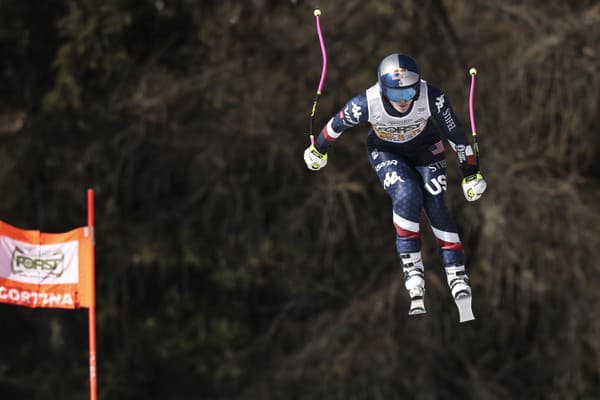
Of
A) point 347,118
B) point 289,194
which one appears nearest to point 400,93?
point 347,118

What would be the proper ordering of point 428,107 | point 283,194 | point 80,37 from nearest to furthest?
point 428,107
point 80,37
point 283,194

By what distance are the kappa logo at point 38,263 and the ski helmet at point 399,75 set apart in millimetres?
5321

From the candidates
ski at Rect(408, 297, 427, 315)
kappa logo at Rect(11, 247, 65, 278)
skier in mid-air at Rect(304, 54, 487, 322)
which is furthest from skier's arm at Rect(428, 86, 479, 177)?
kappa logo at Rect(11, 247, 65, 278)

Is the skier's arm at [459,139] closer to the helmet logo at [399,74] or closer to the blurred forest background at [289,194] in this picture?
the helmet logo at [399,74]

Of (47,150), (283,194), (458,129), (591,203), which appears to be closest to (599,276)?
(591,203)

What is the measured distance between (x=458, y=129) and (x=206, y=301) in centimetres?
1343

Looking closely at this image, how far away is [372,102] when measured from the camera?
366 inches

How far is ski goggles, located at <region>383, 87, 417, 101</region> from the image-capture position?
8.99m

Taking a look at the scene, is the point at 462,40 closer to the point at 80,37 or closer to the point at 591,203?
the point at 591,203

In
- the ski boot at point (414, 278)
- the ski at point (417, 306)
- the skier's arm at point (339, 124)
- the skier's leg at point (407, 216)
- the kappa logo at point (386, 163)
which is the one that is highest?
the skier's arm at point (339, 124)

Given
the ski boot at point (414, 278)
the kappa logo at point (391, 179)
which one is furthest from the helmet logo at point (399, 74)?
the ski boot at point (414, 278)

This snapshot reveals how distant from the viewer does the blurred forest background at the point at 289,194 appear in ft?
66.4

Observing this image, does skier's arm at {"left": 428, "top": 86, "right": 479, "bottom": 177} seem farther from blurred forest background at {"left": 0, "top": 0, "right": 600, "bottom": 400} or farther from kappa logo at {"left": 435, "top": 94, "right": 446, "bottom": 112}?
blurred forest background at {"left": 0, "top": 0, "right": 600, "bottom": 400}

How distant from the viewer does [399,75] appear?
29.2 feet
